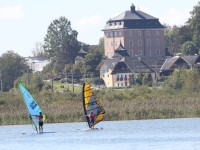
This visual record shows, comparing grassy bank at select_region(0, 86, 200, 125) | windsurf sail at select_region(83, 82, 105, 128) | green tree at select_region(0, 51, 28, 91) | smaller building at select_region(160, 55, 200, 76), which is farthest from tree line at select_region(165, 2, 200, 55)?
windsurf sail at select_region(83, 82, 105, 128)

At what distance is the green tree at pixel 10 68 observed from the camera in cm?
11969

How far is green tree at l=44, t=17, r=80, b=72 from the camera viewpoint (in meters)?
145

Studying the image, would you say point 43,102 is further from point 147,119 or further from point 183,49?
point 183,49

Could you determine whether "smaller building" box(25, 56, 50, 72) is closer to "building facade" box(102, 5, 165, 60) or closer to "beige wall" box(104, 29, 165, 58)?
"building facade" box(102, 5, 165, 60)

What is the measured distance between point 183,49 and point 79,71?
49.6 ft

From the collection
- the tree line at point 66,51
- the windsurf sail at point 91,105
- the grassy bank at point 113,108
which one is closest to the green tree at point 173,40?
the tree line at point 66,51

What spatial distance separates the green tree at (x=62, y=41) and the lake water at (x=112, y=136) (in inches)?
3652

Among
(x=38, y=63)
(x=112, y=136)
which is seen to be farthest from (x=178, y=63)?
(x=112, y=136)

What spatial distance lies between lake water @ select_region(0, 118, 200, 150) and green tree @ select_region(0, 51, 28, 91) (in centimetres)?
6731

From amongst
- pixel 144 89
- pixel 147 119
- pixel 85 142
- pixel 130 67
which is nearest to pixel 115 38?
pixel 130 67

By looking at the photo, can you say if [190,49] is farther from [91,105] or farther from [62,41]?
[91,105]

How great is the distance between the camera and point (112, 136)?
1630 inches

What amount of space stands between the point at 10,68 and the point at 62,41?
80.9 feet

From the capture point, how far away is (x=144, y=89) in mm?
71875
